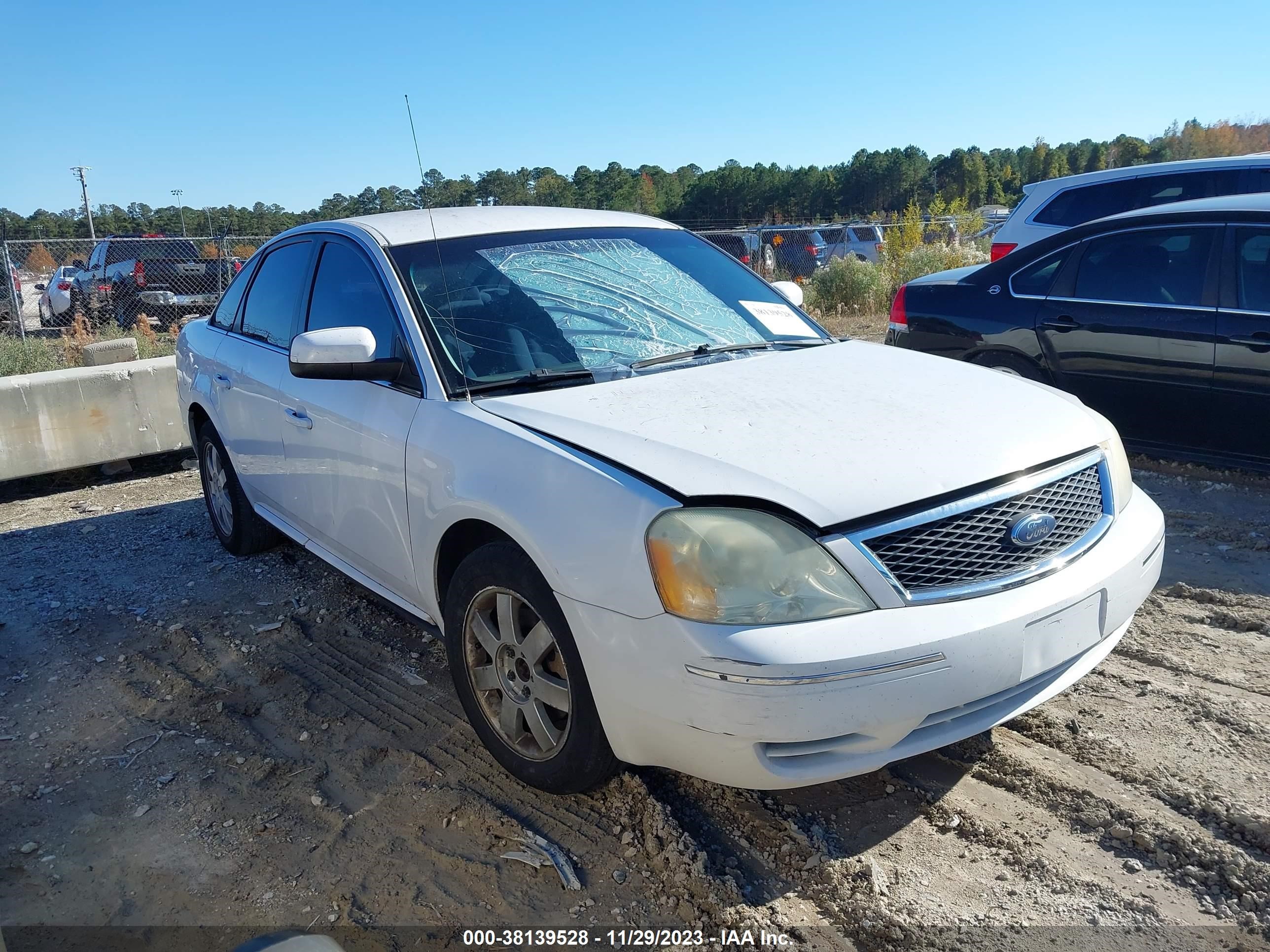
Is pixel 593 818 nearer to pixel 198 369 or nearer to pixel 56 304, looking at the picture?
pixel 198 369

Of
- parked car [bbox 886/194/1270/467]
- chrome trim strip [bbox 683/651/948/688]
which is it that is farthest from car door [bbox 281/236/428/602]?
parked car [bbox 886/194/1270/467]

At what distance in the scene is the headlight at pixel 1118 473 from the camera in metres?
2.94

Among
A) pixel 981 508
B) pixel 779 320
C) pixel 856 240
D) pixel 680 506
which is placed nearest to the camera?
pixel 680 506

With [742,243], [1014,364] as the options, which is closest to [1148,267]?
[1014,364]

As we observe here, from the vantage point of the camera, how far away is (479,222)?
389 cm

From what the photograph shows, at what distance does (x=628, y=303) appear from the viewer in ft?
12.1

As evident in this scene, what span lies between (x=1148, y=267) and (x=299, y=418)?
186 inches

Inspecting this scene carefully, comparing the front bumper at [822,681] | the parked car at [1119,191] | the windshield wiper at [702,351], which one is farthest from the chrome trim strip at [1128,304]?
the front bumper at [822,681]

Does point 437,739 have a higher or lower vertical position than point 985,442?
lower

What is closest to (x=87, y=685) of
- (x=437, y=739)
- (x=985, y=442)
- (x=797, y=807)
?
(x=437, y=739)

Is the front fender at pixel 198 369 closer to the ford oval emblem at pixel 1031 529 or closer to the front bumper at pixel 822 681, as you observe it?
the front bumper at pixel 822 681

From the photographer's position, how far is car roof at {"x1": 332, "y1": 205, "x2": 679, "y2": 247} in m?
3.73

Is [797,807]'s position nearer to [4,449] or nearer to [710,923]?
[710,923]

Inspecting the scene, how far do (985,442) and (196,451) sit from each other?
4.60 metres
